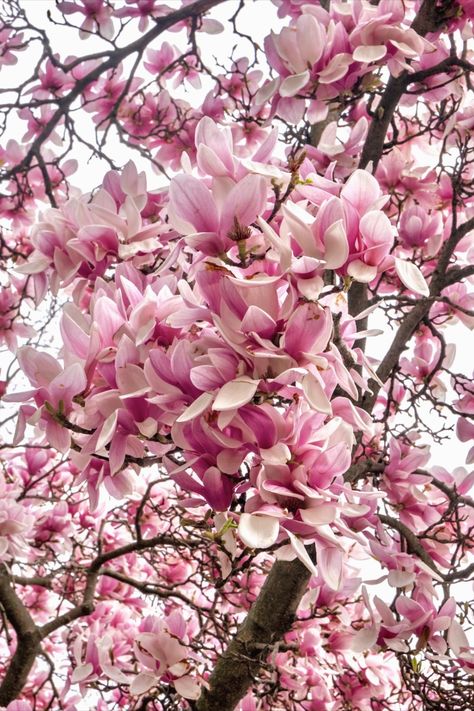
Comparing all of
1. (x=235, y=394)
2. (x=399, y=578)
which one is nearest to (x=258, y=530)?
(x=235, y=394)

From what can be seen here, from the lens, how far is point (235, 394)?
2.68 ft

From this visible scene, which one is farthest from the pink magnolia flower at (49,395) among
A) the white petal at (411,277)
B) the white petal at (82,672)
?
the white petal at (82,672)

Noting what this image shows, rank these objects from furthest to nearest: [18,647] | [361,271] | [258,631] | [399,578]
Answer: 1. [18,647]
2. [258,631]
3. [399,578]
4. [361,271]

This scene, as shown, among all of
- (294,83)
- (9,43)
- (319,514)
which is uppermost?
(9,43)

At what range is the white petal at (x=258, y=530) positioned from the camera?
0.76 m

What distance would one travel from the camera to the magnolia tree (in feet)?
2.88

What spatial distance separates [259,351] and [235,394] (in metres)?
0.07

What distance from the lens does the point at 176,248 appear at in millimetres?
1012

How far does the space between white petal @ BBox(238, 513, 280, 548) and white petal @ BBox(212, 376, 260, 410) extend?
5.3 inches

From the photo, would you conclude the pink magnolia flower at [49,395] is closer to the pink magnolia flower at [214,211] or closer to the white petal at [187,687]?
the pink magnolia flower at [214,211]

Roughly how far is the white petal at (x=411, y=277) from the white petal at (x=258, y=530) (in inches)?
14.6

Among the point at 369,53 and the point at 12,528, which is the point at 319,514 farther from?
the point at 12,528

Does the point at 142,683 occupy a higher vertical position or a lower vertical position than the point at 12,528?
lower

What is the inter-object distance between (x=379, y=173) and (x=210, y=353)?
140 cm
